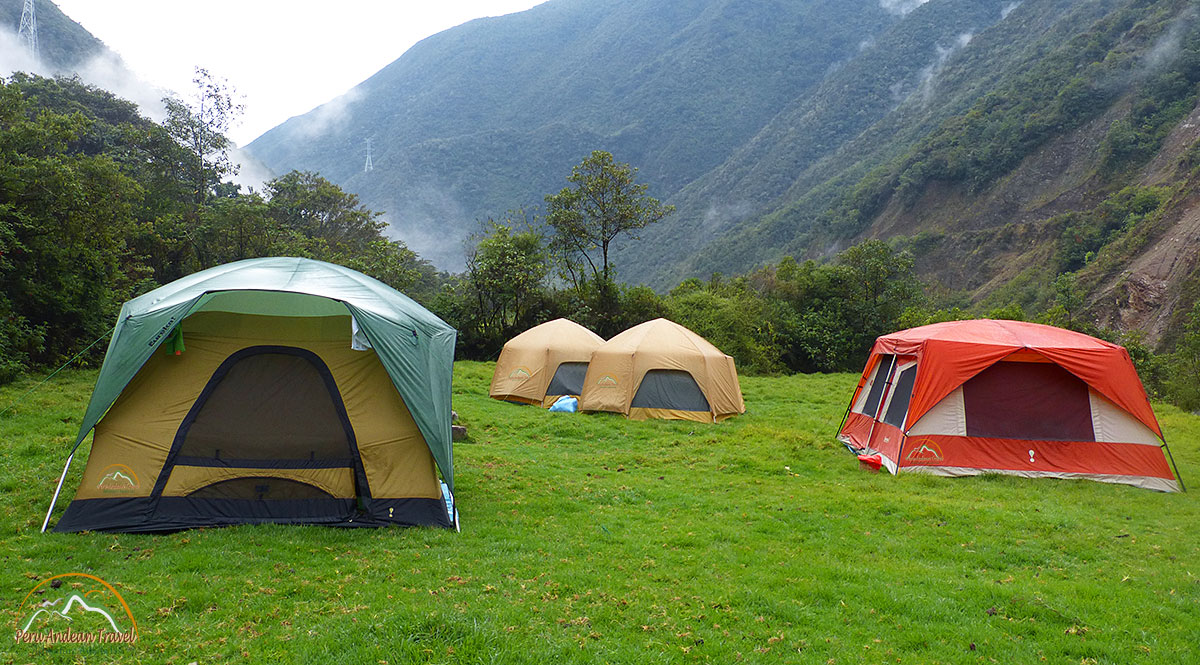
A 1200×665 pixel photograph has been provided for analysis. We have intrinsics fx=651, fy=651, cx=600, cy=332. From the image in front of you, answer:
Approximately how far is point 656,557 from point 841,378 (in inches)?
773

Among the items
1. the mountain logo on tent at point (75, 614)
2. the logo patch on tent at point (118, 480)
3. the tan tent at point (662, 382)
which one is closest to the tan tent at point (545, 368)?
the tan tent at point (662, 382)

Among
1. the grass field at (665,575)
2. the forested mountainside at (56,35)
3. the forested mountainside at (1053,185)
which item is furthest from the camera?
the forested mountainside at (56,35)

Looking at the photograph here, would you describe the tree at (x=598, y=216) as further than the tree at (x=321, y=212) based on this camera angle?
No

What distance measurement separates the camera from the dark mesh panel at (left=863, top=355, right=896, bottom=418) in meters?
11.2

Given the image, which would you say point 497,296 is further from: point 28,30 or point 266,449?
point 28,30

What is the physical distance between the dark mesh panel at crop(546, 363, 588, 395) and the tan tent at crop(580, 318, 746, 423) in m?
1.28

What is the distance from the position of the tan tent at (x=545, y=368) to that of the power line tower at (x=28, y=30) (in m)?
61.2

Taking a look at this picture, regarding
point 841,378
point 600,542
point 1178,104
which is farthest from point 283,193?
point 1178,104

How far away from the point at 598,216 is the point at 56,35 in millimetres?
59227

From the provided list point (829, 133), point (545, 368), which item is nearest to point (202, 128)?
point (545, 368)

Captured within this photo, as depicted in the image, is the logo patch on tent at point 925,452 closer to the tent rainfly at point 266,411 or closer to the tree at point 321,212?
the tent rainfly at point 266,411

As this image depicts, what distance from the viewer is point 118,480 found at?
615cm

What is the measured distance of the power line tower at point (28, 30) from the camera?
53094 millimetres

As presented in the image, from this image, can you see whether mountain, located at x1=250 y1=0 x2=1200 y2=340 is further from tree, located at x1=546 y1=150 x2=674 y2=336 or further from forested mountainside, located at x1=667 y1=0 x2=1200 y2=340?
tree, located at x1=546 y1=150 x2=674 y2=336
